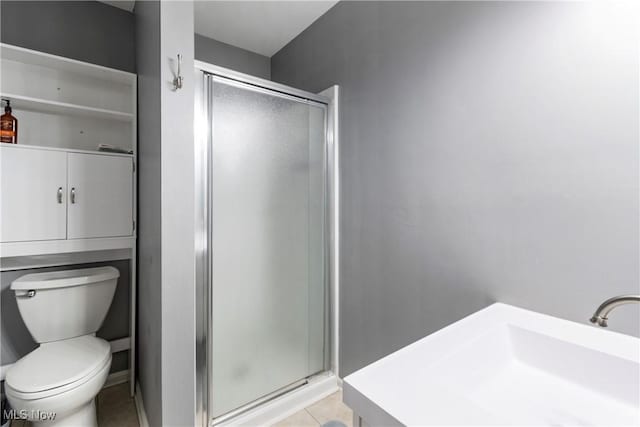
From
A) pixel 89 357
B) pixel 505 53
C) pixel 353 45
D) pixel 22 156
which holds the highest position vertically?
pixel 353 45

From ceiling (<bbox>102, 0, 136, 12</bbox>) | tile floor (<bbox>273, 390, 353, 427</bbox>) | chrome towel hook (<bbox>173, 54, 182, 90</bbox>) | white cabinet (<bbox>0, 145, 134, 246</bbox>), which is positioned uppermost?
ceiling (<bbox>102, 0, 136, 12</bbox>)

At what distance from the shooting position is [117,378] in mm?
2008

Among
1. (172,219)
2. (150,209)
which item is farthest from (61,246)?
(172,219)

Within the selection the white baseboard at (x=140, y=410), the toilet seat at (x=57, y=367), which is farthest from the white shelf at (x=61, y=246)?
the white baseboard at (x=140, y=410)

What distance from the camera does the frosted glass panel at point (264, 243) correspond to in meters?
1.51

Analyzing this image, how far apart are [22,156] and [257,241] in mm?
1262

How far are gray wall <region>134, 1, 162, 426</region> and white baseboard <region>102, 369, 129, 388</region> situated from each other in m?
0.28

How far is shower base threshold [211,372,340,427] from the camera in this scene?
1567 mm

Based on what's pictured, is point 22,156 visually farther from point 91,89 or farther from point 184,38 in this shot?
point 184,38

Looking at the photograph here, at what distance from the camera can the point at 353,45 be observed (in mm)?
1803

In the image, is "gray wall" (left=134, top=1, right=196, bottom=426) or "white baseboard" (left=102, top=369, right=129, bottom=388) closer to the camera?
"gray wall" (left=134, top=1, right=196, bottom=426)

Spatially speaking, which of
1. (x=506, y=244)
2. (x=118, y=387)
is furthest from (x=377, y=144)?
(x=118, y=387)

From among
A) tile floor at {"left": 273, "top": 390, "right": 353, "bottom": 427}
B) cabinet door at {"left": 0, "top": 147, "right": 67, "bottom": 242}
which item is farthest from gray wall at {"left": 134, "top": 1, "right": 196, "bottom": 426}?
cabinet door at {"left": 0, "top": 147, "right": 67, "bottom": 242}

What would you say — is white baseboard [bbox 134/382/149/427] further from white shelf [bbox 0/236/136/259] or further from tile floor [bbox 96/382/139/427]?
white shelf [bbox 0/236/136/259]
